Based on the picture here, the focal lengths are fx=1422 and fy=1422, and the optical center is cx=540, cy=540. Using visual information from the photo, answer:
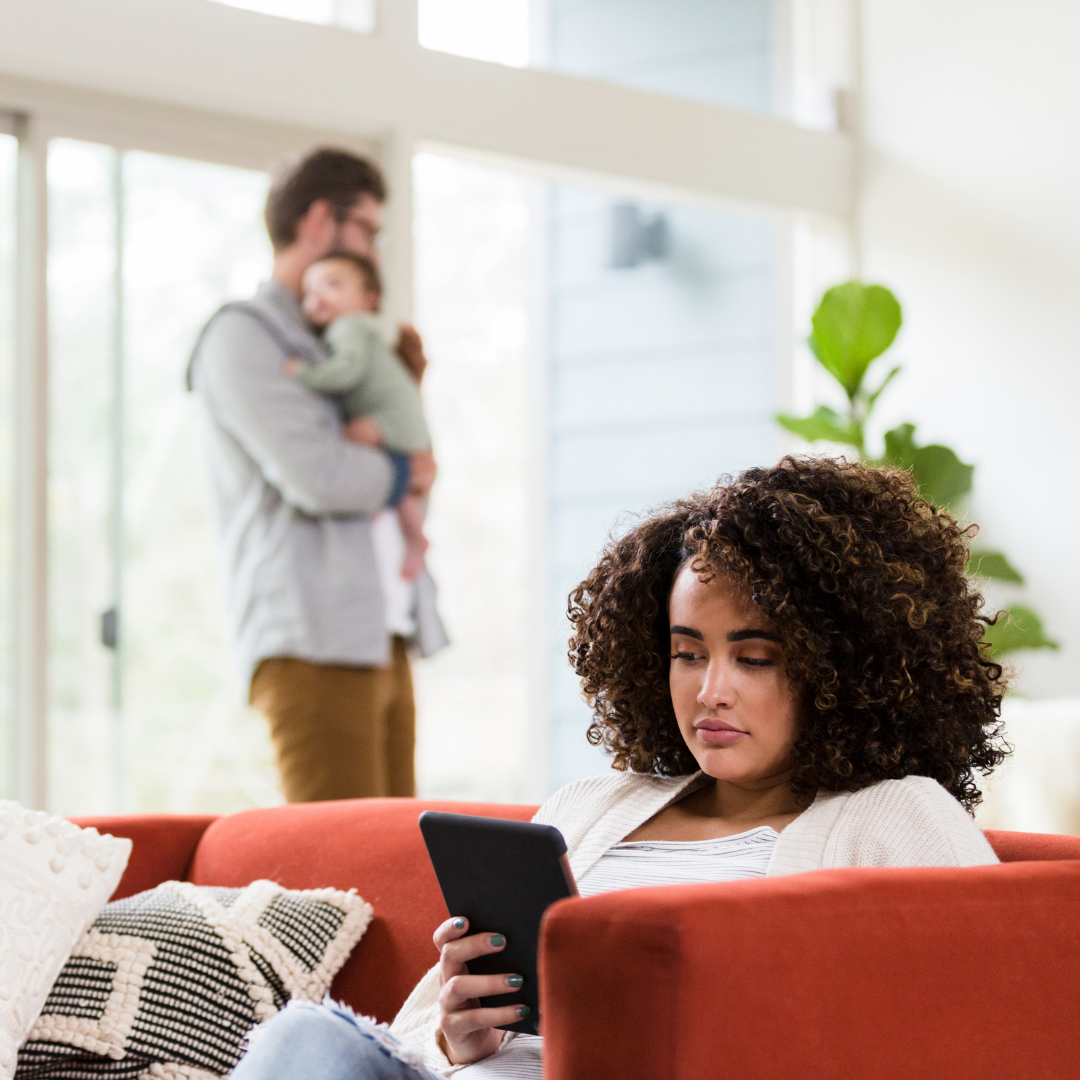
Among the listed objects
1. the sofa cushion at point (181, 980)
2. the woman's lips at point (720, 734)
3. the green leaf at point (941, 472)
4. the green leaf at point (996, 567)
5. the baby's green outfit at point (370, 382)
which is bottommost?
the sofa cushion at point (181, 980)

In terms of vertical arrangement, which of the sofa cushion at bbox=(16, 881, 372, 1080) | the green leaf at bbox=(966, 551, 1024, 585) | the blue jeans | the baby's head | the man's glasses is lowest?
the sofa cushion at bbox=(16, 881, 372, 1080)

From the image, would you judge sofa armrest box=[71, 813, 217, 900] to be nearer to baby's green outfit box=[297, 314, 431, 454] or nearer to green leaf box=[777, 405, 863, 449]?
baby's green outfit box=[297, 314, 431, 454]

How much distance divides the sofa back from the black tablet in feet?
1.43

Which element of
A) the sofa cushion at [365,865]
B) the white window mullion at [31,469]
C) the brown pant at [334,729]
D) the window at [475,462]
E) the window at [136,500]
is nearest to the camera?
the sofa cushion at [365,865]

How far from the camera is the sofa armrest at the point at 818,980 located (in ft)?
3.20

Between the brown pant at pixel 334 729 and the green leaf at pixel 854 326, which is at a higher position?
the green leaf at pixel 854 326

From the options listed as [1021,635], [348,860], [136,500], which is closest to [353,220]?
[136,500]

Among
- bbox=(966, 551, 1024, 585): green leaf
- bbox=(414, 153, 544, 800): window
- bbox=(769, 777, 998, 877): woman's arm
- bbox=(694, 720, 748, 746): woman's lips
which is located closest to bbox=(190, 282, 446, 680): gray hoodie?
bbox=(694, 720, 748, 746): woman's lips

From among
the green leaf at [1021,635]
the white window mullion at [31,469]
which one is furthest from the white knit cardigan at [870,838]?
the green leaf at [1021,635]

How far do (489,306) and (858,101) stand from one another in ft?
4.77

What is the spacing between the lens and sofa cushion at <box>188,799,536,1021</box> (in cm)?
171

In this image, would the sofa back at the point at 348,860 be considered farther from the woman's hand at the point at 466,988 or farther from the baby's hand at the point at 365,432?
the baby's hand at the point at 365,432

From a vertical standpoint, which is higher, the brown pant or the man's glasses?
the man's glasses

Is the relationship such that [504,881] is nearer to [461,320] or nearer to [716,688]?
[716,688]
